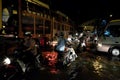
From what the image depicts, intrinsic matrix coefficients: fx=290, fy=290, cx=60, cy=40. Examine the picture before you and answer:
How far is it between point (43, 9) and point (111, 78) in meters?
10.4

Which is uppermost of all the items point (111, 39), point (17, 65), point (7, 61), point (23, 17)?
point (23, 17)

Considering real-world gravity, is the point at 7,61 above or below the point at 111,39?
below

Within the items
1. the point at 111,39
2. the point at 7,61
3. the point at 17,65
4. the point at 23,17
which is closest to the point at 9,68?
the point at 7,61

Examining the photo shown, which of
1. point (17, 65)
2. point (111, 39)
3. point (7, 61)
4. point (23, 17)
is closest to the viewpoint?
point (7, 61)

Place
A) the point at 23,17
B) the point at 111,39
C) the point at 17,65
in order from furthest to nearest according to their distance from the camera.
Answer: the point at 111,39, the point at 23,17, the point at 17,65

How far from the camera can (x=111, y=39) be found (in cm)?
1975

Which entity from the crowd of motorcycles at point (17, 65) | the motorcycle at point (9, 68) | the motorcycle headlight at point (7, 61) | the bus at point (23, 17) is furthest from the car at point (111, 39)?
the motorcycle headlight at point (7, 61)

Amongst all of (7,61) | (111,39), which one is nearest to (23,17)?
(111,39)

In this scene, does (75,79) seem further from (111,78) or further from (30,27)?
(30,27)

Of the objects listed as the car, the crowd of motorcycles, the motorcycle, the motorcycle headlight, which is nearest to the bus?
the crowd of motorcycles

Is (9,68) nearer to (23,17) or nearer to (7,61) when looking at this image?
(7,61)

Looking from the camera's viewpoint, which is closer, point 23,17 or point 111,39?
point 23,17

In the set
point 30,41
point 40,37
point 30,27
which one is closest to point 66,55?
point 30,41

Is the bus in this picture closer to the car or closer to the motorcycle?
the motorcycle
